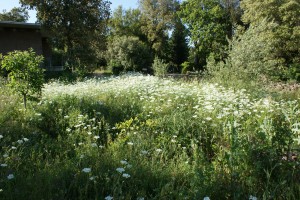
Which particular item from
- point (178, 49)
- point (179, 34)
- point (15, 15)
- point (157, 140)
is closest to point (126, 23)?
point (179, 34)

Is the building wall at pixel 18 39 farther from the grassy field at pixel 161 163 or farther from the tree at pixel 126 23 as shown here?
the tree at pixel 126 23

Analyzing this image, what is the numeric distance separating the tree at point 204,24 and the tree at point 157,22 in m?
2.89

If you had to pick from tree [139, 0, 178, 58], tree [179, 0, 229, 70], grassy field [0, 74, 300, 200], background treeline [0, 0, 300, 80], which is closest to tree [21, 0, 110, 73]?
background treeline [0, 0, 300, 80]

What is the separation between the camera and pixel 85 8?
23359 mm

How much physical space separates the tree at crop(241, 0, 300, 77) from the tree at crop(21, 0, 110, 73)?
1376 cm

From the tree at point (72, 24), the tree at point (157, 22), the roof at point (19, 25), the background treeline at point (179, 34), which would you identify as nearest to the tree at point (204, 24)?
the background treeline at point (179, 34)

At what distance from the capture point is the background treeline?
12852 millimetres

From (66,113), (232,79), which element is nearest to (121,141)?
(66,113)

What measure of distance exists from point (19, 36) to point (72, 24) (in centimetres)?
527

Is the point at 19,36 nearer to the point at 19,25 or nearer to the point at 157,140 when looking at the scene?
the point at 19,25

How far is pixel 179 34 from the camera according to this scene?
4588 centimetres

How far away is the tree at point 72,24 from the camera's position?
74.5ft

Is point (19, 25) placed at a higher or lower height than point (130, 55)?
higher

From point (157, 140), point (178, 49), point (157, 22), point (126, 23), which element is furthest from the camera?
point (126, 23)
